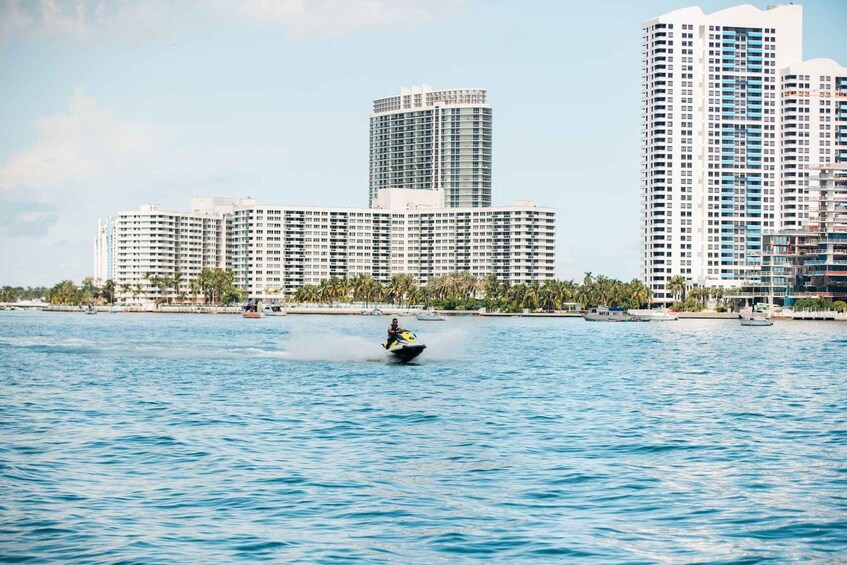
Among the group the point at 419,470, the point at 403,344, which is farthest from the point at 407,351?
the point at 419,470

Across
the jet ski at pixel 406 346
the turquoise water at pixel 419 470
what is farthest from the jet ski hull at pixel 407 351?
the turquoise water at pixel 419 470

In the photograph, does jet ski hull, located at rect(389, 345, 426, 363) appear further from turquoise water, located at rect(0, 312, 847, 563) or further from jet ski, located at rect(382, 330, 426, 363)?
turquoise water, located at rect(0, 312, 847, 563)

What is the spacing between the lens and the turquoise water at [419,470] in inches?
842

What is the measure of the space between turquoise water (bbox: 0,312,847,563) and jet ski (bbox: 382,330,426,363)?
337 inches

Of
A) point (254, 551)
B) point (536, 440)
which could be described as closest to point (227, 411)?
point (536, 440)

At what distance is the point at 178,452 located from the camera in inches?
1276

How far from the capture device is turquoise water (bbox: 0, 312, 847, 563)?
21.4 metres

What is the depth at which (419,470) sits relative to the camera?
29.4m

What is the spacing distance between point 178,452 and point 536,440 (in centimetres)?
1130

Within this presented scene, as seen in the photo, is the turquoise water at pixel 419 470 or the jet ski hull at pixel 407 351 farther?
the jet ski hull at pixel 407 351

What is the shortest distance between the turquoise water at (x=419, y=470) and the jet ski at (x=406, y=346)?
857cm

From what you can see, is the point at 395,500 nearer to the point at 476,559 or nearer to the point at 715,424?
the point at 476,559

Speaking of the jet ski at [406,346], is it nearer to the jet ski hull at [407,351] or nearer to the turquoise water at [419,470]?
the jet ski hull at [407,351]

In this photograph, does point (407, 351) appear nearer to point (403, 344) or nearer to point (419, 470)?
point (403, 344)
